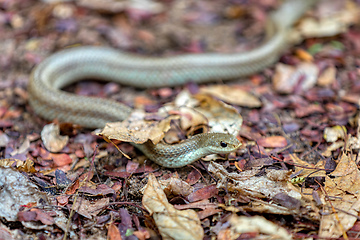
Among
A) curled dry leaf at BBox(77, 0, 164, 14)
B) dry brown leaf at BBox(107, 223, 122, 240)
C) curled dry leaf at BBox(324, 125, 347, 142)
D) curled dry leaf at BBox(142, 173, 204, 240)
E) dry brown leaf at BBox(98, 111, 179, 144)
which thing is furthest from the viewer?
curled dry leaf at BBox(77, 0, 164, 14)

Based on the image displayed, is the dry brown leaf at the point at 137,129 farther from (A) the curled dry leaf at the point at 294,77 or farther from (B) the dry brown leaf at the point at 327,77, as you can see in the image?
(B) the dry brown leaf at the point at 327,77

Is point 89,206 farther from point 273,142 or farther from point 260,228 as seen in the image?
point 273,142

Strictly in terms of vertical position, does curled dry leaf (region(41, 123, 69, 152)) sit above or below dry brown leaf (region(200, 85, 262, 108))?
below

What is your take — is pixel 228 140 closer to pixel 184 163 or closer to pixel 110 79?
pixel 184 163

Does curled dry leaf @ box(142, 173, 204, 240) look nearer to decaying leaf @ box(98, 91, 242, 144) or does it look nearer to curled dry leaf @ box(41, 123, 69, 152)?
decaying leaf @ box(98, 91, 242, 144)

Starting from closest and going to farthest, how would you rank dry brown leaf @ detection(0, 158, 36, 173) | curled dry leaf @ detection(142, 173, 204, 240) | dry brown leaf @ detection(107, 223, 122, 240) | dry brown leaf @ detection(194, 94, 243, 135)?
curled dry leaf @ detection(142, 173, 204, 240) < dry brown leaf @ detection(107, 223, 122, 240) < dry brown leaf @ detection(0, 158, 36, 173) < dry brown leaf @ detection(194, 94, 243, 135)

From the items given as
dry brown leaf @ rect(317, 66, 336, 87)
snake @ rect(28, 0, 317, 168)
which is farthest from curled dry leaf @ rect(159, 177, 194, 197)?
dry brown leaf @ rect(317, 66, 336, 87)
